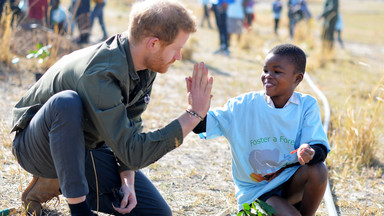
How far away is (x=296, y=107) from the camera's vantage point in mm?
2701

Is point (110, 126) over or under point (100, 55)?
under

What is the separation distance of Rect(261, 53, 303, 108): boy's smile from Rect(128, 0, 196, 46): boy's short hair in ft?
2.05

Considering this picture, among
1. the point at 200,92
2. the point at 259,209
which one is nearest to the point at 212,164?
the point at 259,209

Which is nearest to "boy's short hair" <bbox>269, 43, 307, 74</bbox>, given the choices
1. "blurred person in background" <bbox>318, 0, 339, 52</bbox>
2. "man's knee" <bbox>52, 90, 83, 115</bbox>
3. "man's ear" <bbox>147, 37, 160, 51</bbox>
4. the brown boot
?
"man's ear" <bbox>147, 37, 160, 51</bbox>

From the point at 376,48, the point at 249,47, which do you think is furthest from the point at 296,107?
the point at 376,48

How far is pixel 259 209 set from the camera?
240 centimetres

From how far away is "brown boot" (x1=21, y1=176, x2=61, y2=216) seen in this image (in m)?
2.64

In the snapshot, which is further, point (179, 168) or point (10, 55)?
point (10, 55)

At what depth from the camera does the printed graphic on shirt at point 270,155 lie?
2.66 m

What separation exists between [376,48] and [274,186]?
47.6 ft

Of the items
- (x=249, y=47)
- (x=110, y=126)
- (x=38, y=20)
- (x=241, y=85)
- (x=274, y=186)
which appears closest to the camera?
(x=110, y=126)

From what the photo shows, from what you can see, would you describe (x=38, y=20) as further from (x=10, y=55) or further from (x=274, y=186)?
(x=274, y=186)

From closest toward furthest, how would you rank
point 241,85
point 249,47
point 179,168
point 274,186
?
point 274,186, point 179,168, point 241,85, point 249,47

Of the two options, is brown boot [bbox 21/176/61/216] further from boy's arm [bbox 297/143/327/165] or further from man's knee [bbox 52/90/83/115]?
boy's arm [bbox 297/143/327/165]
